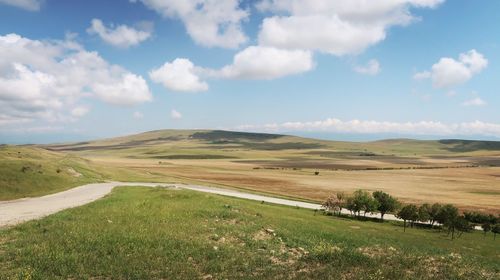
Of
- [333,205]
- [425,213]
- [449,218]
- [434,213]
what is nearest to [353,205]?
[333,205]

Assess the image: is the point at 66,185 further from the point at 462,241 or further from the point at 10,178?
the point at 462,241

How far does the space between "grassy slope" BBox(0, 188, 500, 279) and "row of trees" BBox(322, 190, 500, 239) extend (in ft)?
120

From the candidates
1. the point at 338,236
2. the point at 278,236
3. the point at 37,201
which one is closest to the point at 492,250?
the point at 338,236

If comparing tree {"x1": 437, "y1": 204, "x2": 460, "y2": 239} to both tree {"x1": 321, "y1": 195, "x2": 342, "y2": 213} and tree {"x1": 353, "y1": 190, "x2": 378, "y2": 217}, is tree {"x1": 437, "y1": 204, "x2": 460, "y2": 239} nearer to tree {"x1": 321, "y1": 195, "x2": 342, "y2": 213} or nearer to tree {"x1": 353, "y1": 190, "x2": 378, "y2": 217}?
tree {"x1": 353, "y1": 190, "x2": 378, "y2": 217}

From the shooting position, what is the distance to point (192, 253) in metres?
28.9

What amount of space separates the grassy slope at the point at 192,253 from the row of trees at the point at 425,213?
120 ft

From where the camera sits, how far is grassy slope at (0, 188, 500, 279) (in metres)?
24.4

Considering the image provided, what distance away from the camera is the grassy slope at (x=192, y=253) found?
24438 mm

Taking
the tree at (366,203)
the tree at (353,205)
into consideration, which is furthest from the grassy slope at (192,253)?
the tree at (353,205)

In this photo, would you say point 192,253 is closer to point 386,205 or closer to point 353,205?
point 353,205

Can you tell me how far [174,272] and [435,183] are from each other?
158568 mm

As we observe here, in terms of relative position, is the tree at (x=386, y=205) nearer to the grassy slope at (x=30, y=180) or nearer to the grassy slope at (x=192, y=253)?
the grassy slope at (x=192, y=253)

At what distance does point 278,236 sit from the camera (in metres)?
37.0

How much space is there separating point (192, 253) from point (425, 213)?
59731 millimetres
